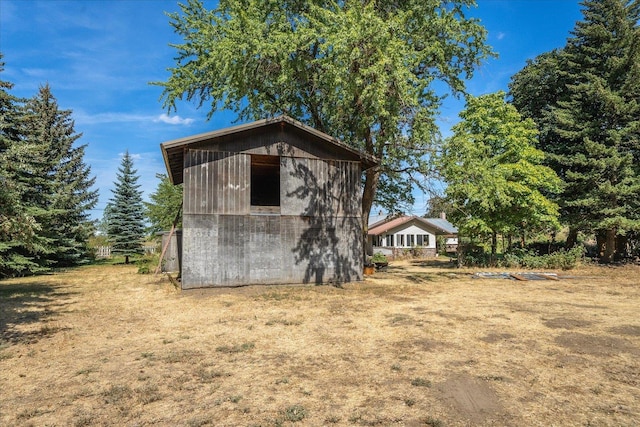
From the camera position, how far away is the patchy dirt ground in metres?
4.25

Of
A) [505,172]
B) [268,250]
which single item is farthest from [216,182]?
[505,172]

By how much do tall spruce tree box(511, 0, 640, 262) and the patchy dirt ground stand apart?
15.4 m

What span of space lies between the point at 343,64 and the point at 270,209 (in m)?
6.57

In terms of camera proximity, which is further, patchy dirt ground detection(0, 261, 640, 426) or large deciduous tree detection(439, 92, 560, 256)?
large deciduous tree detection(439, 92, 560, 256)

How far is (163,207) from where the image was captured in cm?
3772

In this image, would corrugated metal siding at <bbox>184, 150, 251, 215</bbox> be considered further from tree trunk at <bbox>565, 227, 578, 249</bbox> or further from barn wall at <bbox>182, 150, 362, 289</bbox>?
tree trunk at <bbox>565, 227, 578, 249</bbox>

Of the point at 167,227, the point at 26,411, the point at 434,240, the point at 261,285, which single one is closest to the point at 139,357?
the point at 26,411

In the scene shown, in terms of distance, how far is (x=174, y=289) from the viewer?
14.6m

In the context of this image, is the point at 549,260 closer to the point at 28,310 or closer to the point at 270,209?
the point at 270,209

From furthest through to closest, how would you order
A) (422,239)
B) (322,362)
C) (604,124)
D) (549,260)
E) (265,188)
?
1. (422,239)
2. (604,124)
3. (549,260)
4. (265,188)
5. (322,362)

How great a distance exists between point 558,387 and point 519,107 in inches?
1299

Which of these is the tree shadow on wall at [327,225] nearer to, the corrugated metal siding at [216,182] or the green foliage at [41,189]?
the corrugated metal siding at [216,182]

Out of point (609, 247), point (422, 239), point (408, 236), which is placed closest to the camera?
point (609, 247)

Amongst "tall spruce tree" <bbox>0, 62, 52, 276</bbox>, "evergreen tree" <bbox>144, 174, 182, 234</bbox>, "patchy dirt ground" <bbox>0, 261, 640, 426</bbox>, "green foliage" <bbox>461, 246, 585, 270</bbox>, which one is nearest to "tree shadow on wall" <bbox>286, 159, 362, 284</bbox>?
"patchy dirt ground" <bbox>0, 261, 640, 426</bbox>
